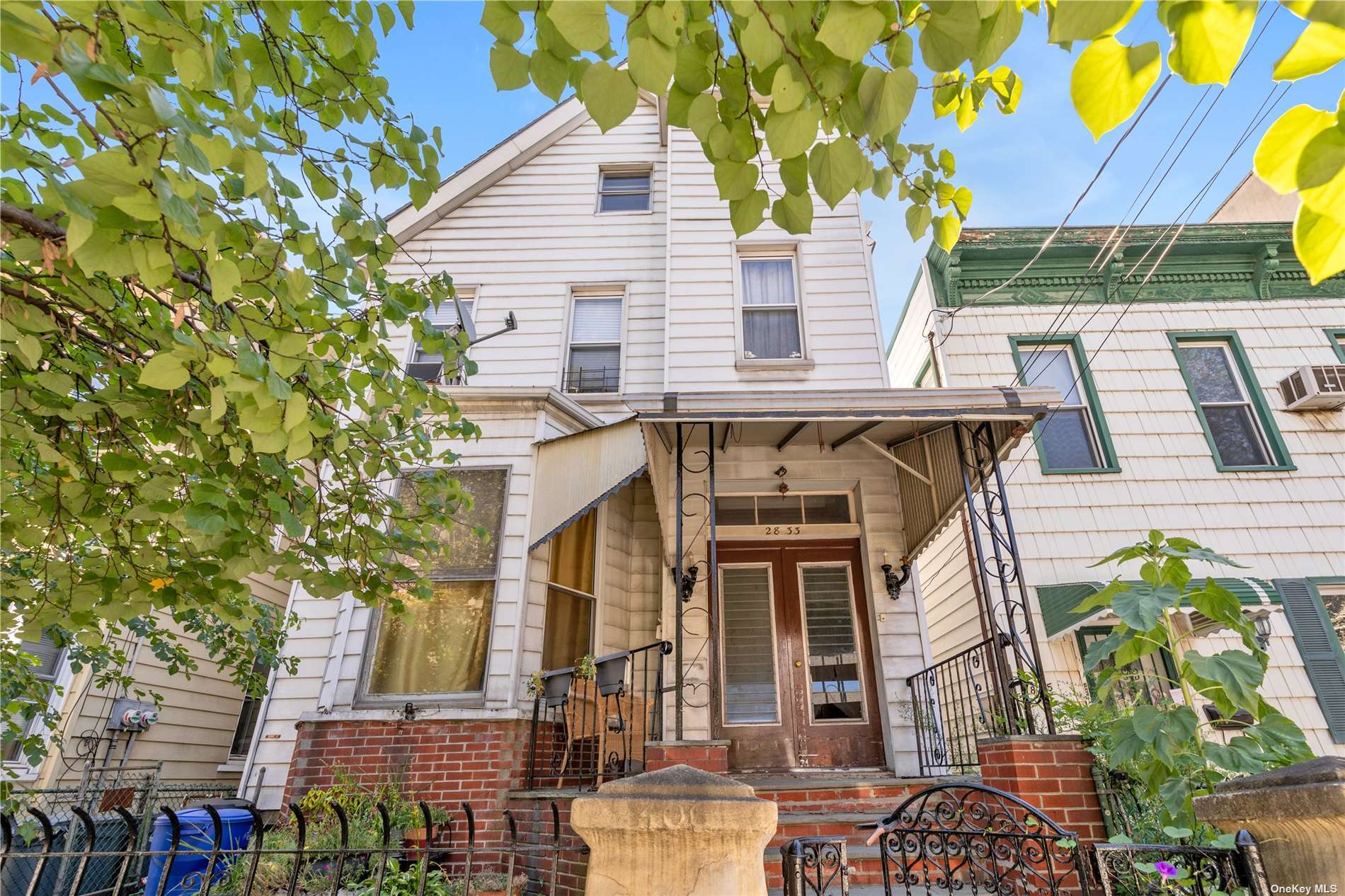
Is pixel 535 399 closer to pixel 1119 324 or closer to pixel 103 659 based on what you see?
pixel 103 659

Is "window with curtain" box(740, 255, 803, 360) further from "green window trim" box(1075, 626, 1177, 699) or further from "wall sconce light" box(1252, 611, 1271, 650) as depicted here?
"wall sconce light" box(1252, 611, 1271, 650)

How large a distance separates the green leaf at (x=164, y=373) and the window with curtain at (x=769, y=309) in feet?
21.4

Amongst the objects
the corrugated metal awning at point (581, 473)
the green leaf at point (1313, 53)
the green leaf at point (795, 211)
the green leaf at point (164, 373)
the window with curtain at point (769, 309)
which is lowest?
the green leaf at point (1313, 53)

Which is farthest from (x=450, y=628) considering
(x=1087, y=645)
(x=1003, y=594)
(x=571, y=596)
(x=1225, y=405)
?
(x=1225, y=405)

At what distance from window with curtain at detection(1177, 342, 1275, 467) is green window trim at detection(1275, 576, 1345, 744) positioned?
1.38m

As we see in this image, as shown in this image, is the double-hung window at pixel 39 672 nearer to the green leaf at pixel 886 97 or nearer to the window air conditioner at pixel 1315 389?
the green leaf at pixel 886 97

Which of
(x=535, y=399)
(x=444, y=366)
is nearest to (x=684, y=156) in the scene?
(x=535, y=399)

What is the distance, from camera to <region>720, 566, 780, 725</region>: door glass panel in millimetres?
6590

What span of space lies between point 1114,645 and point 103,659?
6832mm

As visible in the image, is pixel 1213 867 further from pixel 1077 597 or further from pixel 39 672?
pixel 39 672

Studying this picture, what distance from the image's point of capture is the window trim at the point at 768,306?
8023mm

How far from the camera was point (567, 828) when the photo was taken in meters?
5.18

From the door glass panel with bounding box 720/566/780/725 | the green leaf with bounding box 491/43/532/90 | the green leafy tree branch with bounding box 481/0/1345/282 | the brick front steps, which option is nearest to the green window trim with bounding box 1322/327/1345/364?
the door glass panel with bounding box 720/566/780/725

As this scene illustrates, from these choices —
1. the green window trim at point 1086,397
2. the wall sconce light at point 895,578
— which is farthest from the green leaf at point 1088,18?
the green window trim at point 1086,397
